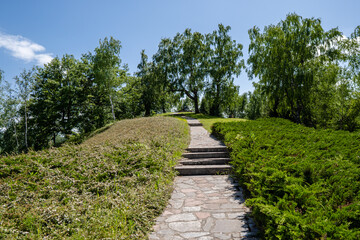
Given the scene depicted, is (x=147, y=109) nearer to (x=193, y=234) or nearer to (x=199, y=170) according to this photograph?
(x=199, y=170)

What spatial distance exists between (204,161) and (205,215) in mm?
3353

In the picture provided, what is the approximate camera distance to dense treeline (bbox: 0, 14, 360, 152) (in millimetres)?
19344

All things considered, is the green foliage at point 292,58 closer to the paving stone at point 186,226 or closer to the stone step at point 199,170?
the stone step at point 199,170

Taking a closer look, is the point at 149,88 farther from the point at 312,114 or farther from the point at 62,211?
the point at 62,211

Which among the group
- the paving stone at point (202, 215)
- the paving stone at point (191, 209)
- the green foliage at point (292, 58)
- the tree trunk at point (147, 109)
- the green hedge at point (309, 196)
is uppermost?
the green foliage at point (292, 58)

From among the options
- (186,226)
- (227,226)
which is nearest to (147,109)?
(186,226)

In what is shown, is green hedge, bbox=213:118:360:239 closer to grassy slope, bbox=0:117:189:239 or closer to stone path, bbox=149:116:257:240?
stone path, bbox=149:116:257:240

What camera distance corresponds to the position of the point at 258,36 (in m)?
22.5

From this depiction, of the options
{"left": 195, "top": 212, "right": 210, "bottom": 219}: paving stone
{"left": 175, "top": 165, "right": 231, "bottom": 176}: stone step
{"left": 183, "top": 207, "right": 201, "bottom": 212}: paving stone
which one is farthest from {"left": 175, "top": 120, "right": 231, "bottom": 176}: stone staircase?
{"left": 195, "top": 212, "right": 210, "bottom": 219}: paving stone

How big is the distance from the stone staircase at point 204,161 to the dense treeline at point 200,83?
14763 mm

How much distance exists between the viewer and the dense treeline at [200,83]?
19.3 metres

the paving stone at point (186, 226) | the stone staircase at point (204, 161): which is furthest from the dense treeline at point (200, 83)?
the paving stone at point (186, 226)

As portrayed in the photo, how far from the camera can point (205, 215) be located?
397 cm

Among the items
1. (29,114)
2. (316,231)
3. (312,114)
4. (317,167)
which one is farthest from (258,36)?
(29,114)
